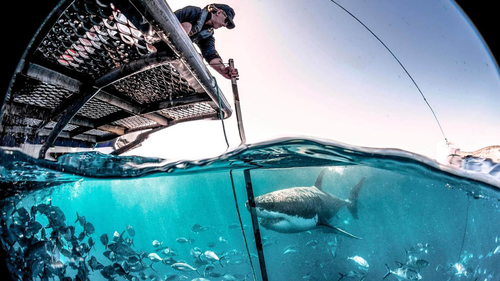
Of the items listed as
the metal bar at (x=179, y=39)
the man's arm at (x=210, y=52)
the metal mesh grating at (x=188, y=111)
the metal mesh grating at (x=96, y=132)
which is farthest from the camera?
the metal mesh grating at (x=188, y=111)

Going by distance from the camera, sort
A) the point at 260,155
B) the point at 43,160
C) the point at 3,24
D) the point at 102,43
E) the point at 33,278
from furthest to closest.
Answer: the point at 260,155, the point at 43,160, the point at 33,278, the point at 102,43, the point at 3,24

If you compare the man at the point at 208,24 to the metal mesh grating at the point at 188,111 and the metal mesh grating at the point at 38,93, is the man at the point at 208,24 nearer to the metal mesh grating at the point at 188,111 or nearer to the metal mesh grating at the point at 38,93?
the metal mesh grating at the point at 188,111

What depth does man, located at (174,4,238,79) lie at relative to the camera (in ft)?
8.53

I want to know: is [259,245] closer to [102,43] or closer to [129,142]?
[129,142]

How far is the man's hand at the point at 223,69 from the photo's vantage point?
115 inches

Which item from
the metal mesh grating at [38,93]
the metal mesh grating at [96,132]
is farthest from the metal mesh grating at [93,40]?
the metal mesh grating at [96,132]

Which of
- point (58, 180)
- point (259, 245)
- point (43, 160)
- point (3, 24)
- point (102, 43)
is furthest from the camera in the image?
point (58, 180)

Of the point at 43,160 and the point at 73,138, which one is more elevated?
the point at 73,138

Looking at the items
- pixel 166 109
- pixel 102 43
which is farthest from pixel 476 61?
pixel 102 43

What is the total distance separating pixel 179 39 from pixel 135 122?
1459 mm

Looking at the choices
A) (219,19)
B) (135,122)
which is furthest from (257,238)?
(219,19)

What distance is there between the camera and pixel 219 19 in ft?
8.98

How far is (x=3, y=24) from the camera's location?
1538mm

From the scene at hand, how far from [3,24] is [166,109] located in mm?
1699
